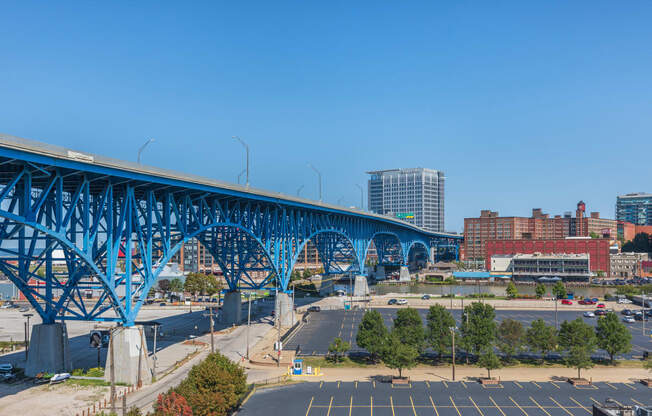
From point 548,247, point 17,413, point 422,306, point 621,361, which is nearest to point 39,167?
point 17,413

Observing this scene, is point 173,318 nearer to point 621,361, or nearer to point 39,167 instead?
point 39,167

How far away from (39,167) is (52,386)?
20.5 meters

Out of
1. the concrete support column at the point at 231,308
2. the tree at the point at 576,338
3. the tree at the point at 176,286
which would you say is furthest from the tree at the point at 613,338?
the tree at the point at 176,286

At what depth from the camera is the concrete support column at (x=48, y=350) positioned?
50781 millimetres

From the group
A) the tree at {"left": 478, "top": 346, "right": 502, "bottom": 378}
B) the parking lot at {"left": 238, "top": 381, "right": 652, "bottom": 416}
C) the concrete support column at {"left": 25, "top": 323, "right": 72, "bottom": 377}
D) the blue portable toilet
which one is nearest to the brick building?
the parking lot at {"left": 238, "top": 381, "right": 652, "bottom": 416}

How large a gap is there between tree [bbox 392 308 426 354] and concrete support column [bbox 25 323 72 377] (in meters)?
32.0

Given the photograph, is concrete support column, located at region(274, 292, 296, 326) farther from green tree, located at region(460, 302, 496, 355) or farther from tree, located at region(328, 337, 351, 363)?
green tree, located at region(460, 302, 496, 355)

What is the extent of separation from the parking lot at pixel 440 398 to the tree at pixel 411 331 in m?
7.49

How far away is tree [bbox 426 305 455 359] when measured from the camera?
57781 mm

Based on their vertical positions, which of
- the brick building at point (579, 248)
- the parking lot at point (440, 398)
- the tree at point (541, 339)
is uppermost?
the brick building at point (579, 248)

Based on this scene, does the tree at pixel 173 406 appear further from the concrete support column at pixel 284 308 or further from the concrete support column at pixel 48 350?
the concrete support column at pixel 284 308

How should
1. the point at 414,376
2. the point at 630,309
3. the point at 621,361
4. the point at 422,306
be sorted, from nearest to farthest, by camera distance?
1. the point at 414,376
2. the point at 621,361
3. the point at 630,309
4. the point at 422,306

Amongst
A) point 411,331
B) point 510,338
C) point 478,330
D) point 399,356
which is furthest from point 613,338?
point 399,356

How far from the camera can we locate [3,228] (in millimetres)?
41906
